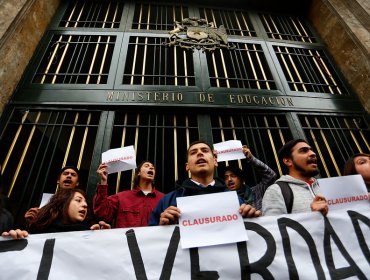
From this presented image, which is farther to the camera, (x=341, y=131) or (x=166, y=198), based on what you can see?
(x=341, y=131)

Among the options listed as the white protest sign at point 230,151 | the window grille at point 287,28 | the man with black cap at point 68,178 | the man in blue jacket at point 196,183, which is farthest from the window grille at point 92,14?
the man in blue jacket at point 196,183

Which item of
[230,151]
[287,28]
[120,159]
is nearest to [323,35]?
[287,28]

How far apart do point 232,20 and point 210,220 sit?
7.18 meters

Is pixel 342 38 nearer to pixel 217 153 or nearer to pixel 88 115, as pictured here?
pixel 217 153

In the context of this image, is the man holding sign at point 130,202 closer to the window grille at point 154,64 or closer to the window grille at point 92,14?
the window grille at point 154,64

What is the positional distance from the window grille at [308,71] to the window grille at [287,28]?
62cm

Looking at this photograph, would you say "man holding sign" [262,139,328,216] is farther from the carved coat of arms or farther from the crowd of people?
the carved coat of arms

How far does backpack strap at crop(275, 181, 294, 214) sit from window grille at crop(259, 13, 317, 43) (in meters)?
5.79

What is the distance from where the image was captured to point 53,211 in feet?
8.36

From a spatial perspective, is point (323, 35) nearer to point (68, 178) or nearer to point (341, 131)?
point (341, 131)

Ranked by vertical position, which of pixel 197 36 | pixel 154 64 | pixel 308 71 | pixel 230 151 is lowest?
pixel 230 151

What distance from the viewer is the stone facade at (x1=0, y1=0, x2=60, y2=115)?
4879 mm

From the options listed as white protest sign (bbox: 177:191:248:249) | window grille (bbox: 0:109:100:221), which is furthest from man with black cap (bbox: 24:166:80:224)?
white protest sign (bbox: 177:191:248:249)

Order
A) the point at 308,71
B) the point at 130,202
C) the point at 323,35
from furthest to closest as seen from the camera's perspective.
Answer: the point at 323,35 → the point at 308,71 → the point at 130,202
